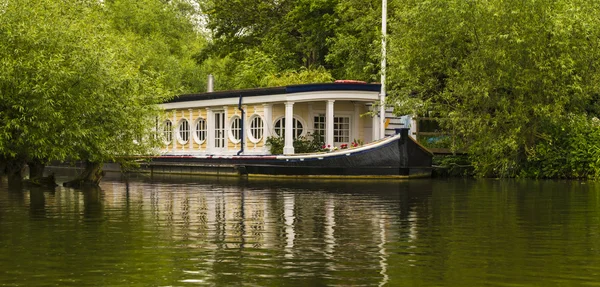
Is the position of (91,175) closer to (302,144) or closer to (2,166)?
(2,166)

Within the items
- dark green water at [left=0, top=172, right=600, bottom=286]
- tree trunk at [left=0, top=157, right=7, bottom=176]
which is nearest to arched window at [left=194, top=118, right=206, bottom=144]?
tree trunk at [left=0, top=157, right=7, bottom=176]

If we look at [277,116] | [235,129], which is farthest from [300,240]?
[235,129]

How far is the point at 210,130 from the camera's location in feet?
147

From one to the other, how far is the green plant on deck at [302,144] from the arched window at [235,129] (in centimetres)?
265

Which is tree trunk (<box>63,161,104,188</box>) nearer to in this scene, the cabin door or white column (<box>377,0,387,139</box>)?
white column (<box>377,0,387,139</box>)

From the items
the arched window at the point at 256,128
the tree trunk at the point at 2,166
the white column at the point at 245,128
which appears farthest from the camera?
the white column at the point at 245,128

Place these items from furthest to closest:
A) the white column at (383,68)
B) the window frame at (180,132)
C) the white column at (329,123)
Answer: the window frame at (180,132)
the white column at (329,123)
the white column at (383,68)

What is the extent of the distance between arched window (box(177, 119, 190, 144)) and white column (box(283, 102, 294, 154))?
8.55m

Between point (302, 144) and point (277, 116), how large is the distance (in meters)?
2.24

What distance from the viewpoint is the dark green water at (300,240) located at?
1038cm

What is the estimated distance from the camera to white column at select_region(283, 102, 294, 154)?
39375 millimetres

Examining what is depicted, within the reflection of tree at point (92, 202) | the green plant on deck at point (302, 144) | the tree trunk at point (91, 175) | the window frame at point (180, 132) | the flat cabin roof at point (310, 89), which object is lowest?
the reflection of tree at point (92, 202)

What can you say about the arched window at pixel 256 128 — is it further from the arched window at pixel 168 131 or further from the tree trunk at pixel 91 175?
the tree trunk at pixel 91 175

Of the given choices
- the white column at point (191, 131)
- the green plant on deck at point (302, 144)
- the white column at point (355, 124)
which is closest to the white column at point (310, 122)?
the green plant on deck at point (302, 144)
